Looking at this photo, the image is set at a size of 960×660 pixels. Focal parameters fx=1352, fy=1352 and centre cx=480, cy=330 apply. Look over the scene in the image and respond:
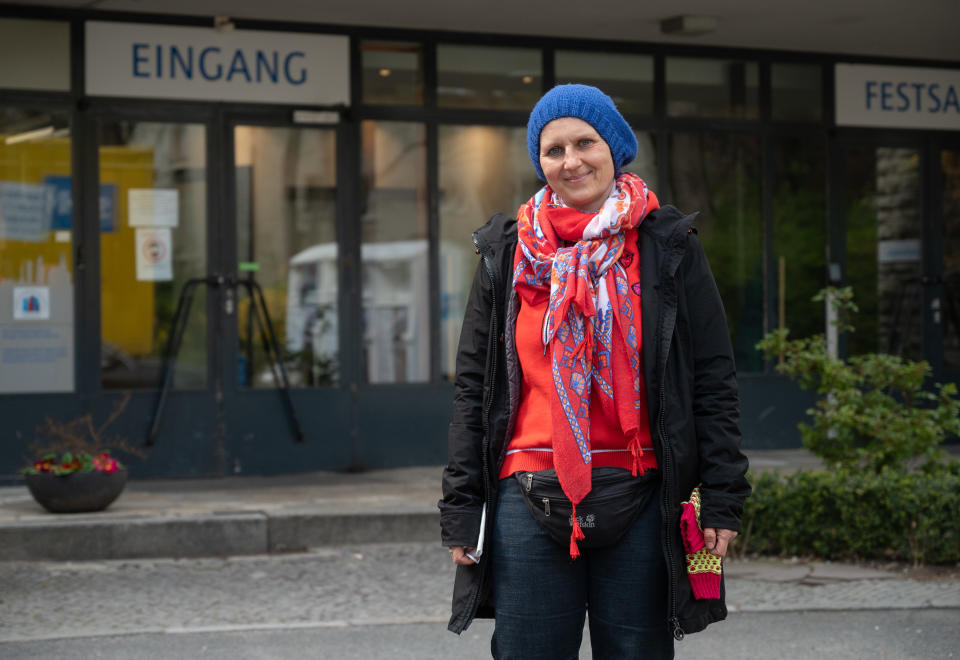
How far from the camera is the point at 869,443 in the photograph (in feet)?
25.3

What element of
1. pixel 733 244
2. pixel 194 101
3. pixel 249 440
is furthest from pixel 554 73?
pixel 249 440

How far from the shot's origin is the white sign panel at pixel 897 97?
11641mm

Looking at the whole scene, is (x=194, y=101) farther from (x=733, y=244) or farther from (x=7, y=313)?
(x=733, y=244)

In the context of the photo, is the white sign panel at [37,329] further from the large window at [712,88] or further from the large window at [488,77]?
the large window at [712,88]

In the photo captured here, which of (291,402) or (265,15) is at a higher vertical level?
(265,15)

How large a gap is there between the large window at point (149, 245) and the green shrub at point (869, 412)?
4.40 m

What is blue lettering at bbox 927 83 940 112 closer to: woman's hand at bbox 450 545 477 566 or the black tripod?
the black tripod

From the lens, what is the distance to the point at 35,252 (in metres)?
9.57

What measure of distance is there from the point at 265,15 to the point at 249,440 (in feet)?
10.3

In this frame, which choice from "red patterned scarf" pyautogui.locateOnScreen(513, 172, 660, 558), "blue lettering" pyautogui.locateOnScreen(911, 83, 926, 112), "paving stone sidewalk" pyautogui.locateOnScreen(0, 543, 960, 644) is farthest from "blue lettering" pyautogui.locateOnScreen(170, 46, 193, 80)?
"red patterned scarf" pyautogui.locateOnScreen(513, 172, 660, 558)

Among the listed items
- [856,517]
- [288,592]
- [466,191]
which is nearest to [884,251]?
[466,191]

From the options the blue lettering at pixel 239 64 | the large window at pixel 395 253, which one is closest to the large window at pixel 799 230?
the large window at pixel 395 253

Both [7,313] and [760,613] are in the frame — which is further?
[7,313]

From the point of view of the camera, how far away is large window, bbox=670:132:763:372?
11273 mm
